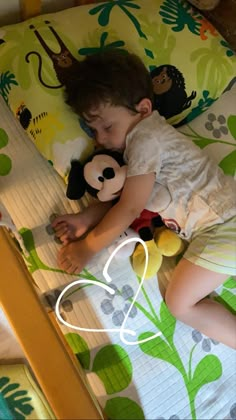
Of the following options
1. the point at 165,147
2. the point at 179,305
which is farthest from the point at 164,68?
the point at 179,305

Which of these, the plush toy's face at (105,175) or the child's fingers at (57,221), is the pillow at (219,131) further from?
the child's fingers at (57,221)

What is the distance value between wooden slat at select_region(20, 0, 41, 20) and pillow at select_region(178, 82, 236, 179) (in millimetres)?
471

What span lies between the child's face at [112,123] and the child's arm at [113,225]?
95 millimetres

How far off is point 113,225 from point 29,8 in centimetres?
61

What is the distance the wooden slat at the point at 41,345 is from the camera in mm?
722

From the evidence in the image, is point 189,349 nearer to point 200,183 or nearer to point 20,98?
point 200,183

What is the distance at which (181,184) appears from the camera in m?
1.05

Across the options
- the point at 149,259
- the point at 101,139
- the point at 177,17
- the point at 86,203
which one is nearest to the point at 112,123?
the point at 101,139

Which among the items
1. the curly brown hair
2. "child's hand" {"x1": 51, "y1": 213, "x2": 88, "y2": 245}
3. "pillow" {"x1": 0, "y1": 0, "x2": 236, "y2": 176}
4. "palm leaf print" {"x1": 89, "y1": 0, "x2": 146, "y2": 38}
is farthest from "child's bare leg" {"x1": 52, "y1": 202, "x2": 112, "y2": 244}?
"palm leaf print" {"x1": 89, "y1": 0, "x2": 146, "y2": 38}

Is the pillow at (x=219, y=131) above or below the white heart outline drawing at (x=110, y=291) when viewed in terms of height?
above

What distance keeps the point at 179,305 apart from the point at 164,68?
556mm

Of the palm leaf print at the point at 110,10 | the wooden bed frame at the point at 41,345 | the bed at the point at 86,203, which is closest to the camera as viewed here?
the wooden bed frame at the point at 41,345

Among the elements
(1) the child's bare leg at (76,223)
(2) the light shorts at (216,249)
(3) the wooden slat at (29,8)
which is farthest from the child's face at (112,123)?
(3) the wooden slat at (29,8)

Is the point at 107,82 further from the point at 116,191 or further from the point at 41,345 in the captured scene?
the point at 41,345
